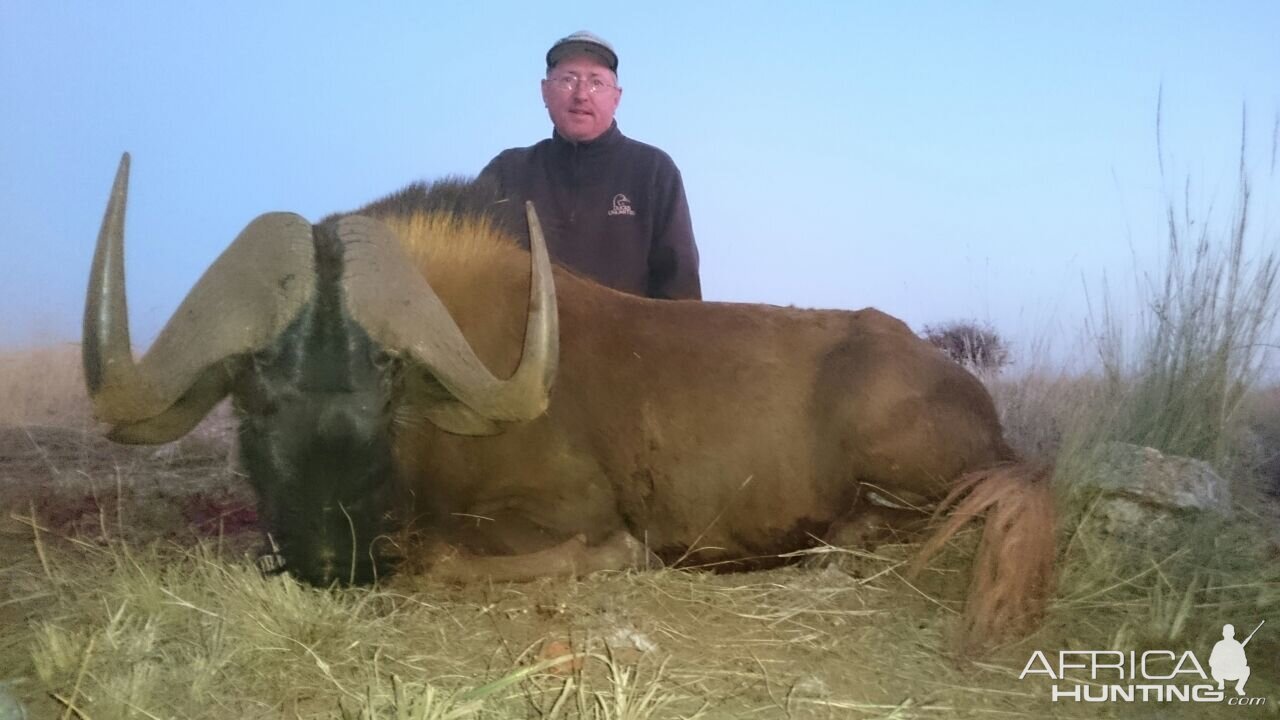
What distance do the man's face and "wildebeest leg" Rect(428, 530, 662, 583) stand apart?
2864 mm

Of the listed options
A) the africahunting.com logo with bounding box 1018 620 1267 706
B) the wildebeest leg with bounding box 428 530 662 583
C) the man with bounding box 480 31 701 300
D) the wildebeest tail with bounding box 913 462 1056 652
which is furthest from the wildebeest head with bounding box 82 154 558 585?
the man with bounding box 480 31 701 300

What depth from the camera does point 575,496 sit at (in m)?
3.32

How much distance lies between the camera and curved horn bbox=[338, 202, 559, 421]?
2.69 m

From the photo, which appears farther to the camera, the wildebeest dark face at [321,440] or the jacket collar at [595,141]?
the jacket collar at [595,141]

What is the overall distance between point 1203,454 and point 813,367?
71.9 inches

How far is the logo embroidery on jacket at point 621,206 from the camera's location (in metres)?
5.19

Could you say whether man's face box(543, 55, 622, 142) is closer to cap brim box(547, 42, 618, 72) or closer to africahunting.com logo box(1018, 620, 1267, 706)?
cap brim box(547, 42, 618, 72)

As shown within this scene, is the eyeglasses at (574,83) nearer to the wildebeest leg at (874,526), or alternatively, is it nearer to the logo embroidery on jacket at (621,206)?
the logo embroidery on jacket at (621,206)

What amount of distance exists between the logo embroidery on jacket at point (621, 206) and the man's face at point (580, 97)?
1.33 feet

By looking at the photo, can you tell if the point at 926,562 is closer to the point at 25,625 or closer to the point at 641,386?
the point at 641,386

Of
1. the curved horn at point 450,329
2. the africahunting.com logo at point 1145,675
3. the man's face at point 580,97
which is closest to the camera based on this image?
the africahunting.com logo at point 1145,675

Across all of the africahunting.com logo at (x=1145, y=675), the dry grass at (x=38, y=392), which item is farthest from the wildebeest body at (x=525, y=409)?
the dry grass at (x=38, y=392)

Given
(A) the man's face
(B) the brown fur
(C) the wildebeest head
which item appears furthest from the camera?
(A) the man's face

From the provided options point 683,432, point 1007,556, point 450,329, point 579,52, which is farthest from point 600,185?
point 1007,556
